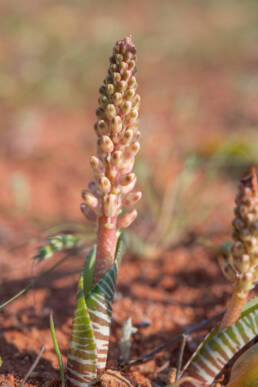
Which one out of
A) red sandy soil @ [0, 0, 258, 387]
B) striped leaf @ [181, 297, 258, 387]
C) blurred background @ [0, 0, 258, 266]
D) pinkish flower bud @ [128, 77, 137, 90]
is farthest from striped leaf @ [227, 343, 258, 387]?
blurred background @ [0, 0, 258, 266]

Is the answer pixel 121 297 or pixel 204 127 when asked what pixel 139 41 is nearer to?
pixel 204 127

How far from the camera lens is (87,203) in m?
1.45

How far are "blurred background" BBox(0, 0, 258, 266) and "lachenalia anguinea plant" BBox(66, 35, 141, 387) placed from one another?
1.53 meters

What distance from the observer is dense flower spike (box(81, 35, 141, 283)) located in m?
1.35

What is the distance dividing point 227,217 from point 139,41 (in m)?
8.24

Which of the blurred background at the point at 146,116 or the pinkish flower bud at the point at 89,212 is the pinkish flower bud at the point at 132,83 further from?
the blurred background at the point at 146,116

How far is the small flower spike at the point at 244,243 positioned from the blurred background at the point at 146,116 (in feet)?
5.43

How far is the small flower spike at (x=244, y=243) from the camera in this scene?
123 cm

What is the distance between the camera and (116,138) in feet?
4.63

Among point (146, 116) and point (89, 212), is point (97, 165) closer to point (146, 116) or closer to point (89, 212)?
point (89, 212)

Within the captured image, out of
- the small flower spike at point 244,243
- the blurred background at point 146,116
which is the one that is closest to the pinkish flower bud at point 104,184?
A: the small flower spike at point 244,243

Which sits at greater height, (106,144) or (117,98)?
(117,98)

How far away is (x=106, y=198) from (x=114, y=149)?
0.19m

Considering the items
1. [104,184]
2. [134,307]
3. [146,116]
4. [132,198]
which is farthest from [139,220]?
[146,116]
